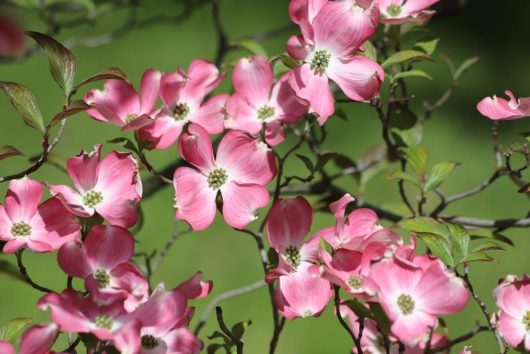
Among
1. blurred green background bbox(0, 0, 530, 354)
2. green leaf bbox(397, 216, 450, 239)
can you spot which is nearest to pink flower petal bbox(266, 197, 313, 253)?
green leaf bbox(397, 216, 450, 239)

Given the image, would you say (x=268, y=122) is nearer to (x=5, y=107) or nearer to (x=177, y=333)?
(x=177, y=333)

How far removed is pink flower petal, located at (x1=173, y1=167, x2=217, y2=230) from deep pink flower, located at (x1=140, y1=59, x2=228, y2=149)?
0.13ft

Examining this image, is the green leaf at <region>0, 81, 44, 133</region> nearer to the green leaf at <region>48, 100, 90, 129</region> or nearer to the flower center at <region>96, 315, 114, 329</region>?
the green leaf at <region>48, 100, 90, 129</region>

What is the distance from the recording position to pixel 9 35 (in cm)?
141

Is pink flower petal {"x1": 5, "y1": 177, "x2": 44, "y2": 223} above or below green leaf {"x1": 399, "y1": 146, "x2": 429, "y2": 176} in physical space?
above

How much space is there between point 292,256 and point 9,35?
37.7 inches

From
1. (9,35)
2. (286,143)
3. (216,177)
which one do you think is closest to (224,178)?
(216,177)

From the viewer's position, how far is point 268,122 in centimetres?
70

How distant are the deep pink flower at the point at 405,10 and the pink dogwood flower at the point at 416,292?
277mm

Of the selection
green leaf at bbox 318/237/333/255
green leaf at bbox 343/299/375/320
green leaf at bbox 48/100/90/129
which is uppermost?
green leaf at bbox 48/100/90/129

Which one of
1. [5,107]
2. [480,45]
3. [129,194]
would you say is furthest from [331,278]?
[480,45]

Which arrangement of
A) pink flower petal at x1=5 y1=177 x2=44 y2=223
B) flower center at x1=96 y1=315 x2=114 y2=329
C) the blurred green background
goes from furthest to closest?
the blurred green background < pink flower petal at x1=5 y1=177 x2=44 y2=223 < flower center at x1=96 y1=315 x2=114 y2=329

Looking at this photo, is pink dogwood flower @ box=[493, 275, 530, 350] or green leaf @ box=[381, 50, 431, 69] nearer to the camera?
pink dogwood flower @ box=[493, 275, 530, 350]

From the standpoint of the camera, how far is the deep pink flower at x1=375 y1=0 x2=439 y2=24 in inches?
29.7
